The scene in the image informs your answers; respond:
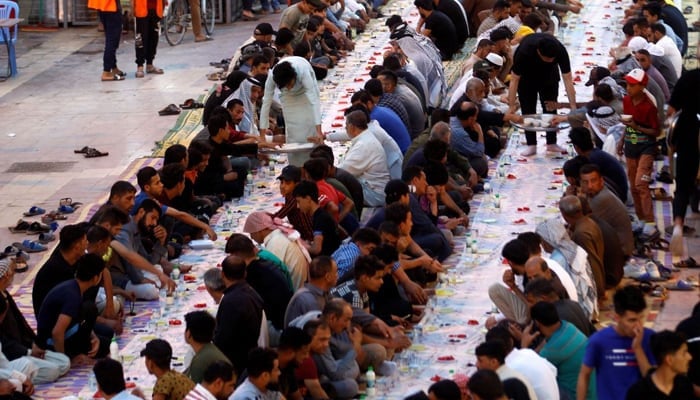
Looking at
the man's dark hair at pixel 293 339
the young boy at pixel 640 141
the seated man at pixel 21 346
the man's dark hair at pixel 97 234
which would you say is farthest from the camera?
the young boy at pixel 640 141

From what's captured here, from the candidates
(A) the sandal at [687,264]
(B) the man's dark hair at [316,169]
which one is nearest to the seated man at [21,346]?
(B) the man's dark hair at [316,169]

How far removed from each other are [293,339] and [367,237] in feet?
6.04

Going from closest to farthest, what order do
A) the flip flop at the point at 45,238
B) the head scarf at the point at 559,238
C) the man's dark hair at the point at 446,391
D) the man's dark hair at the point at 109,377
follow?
the man's dark hair at the point at 446,391
the man's dark hair at the point at 109,377
the head scarf at the point at 559,238
the flip flop at the point at 45,238

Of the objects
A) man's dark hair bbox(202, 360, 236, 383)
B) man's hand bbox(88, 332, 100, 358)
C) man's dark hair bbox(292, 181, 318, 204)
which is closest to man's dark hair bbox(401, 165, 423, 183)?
man's dark hair bbox(292, 181, 318, 204)

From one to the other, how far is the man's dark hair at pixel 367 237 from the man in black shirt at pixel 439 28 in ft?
29.2

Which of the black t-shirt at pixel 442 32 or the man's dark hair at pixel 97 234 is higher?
the man's dark hair at pixel 97 234

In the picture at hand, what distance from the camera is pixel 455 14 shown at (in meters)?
21.4

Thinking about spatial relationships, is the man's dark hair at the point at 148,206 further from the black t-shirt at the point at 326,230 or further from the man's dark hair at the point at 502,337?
the man's dark hair at the point at 502,337

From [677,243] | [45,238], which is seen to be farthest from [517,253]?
[45,238]

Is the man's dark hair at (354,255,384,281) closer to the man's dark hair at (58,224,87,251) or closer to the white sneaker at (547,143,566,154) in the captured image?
the man's dark hair at (58,224,87,251)

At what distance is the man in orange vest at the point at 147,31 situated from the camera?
2130cm

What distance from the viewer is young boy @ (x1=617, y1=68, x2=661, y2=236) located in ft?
47.4

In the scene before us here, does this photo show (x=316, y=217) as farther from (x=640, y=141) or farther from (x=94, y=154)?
(x=94, y=154)

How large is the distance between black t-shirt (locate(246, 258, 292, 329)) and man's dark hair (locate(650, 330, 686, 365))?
3309 millimetres
